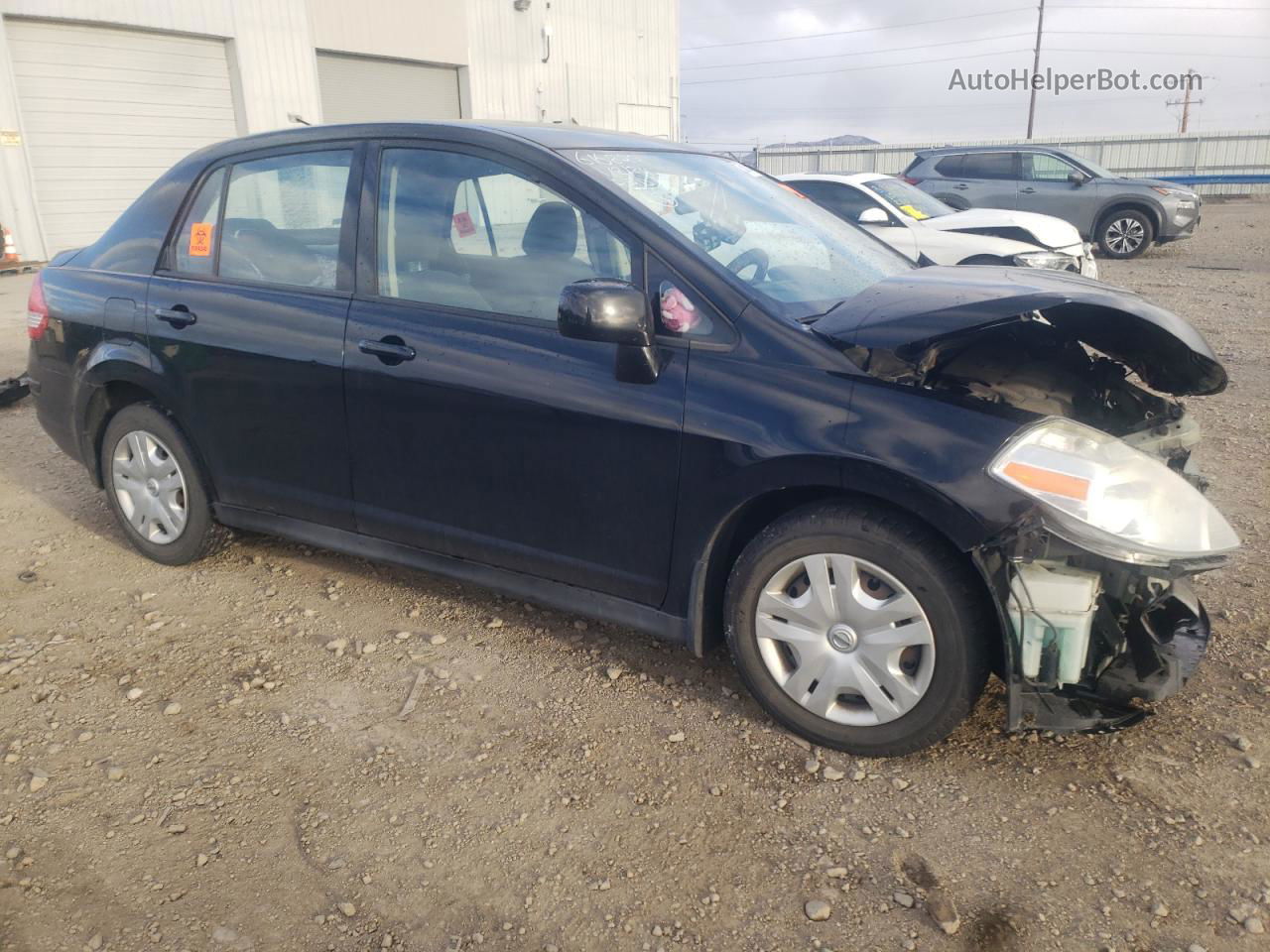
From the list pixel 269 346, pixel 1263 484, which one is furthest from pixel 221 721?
pixel 1263 484

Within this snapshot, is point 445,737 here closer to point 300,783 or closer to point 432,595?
point 300,783

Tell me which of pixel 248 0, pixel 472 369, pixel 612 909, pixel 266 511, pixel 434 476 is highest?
pixel 248 0

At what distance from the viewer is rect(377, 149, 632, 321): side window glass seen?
3.01m

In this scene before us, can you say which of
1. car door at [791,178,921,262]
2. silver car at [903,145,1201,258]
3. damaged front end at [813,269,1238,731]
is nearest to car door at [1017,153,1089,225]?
silver car at [903,145,1201,258]

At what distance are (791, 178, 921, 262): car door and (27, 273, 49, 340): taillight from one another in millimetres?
6348

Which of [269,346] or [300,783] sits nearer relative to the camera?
[300,783]

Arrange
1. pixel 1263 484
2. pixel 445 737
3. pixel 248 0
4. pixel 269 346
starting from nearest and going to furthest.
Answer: pixel 445 737 → pixel 269 346 → pixel 1263 484 → pixel 248 0

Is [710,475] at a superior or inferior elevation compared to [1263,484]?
superior

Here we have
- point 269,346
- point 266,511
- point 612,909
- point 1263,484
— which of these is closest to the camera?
point 612,909

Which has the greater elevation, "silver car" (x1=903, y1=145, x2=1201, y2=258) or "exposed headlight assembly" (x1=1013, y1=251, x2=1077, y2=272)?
"silver car" (x1=903, y1=145, x2=1201, y2=258)

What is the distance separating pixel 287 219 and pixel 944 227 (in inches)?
306

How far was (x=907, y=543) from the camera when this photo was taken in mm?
2537

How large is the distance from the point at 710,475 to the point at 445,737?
1.12m

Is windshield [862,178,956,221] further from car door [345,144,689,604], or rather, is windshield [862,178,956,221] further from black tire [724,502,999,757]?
black tire [724,502,999,757]
